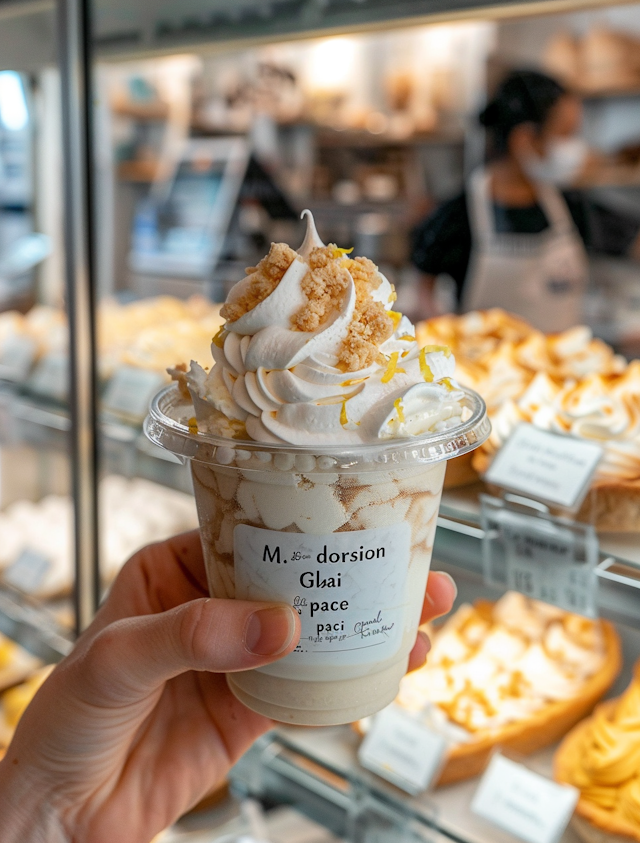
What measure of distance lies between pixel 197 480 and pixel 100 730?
11.6 inches

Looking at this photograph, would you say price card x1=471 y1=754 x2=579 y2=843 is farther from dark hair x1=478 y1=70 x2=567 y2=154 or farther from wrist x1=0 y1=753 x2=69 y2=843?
dark hair x1=478 y1=70 x2=567 y2=154

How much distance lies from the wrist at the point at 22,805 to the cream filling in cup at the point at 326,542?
0.28 metres

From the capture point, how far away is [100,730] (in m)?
0.81

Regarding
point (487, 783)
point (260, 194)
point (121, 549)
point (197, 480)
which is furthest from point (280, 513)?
point (260, 194)

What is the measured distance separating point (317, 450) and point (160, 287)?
1.97 meters

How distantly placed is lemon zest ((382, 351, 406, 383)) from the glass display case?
0.38 metres

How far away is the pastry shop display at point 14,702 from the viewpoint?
1.76 m

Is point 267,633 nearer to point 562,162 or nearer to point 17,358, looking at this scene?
point 17,358

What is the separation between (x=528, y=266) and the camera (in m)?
2.76

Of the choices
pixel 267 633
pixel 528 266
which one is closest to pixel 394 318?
pixel 267 633

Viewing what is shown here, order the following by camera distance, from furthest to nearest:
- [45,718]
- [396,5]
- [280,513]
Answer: [396,5] → [45,718] → [280,513]

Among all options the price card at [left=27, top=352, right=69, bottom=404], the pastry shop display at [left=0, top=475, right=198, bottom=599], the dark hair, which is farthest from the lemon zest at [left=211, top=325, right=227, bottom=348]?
the dark hair

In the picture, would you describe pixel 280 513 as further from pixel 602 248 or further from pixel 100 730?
pixel 602 248

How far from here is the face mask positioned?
3.46 metres
